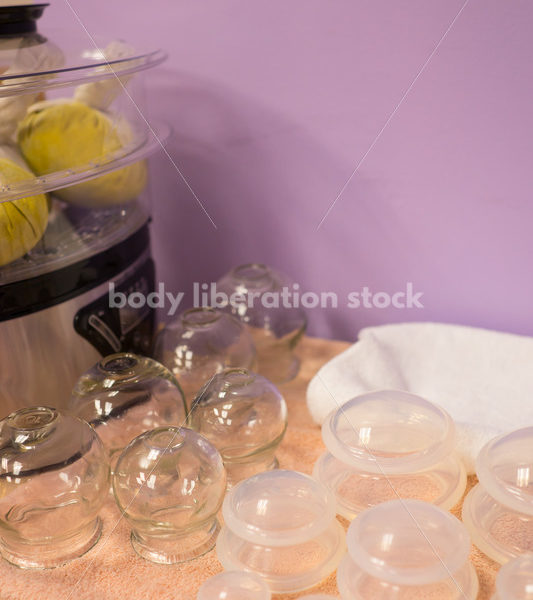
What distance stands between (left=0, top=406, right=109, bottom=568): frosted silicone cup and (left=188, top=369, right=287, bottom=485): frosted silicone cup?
114 mm

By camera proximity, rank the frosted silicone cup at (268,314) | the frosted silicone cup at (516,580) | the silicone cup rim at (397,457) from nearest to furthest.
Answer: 1. the frosted silicone cup at (516,580)
2. the silicone cup rim at (397,457)
3. the frosted silicone cup at (268,314)

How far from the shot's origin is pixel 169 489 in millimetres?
585

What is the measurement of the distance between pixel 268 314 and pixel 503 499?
15.4 inches

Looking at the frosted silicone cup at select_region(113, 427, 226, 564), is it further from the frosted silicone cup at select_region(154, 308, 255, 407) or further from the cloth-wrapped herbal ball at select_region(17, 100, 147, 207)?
the cloth-wrapped herbal ball at select_region(17, 100, 147, 207)

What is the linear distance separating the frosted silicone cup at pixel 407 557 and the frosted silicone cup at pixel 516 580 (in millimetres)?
28

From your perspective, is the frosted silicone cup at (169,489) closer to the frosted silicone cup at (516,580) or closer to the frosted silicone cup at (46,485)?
the frosted silicone cup at (46,485)

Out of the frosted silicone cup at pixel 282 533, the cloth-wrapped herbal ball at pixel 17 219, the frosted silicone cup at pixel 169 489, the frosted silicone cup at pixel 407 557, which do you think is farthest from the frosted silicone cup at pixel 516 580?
the cloth-wrapped herbal ball at pixel 17 219

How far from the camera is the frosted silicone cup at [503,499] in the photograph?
0.58 meters

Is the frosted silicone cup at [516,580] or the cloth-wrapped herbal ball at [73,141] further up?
the cloth-wrapped herbal ball at [73,141]

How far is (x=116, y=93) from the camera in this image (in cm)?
80

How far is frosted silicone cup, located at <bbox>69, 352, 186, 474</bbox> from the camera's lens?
2.26 ft

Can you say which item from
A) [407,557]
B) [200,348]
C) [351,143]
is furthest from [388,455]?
[351,143]

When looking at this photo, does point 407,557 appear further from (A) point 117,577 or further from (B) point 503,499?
(A) point 117,577

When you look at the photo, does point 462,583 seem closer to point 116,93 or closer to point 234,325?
point 234,325
